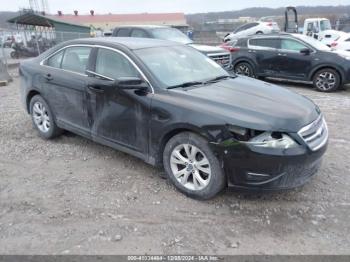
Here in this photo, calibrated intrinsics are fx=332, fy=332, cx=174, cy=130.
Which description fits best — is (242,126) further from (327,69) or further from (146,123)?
(327,69)

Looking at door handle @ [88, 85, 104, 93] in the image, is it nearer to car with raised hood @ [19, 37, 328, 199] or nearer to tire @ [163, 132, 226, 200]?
car with raised hood @ [19, 37, 328, 199]

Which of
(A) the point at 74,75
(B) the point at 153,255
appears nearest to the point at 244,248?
(B) the point at 153,255

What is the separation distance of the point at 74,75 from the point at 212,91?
2.01m

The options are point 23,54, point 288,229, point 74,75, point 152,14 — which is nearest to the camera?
point 288,229

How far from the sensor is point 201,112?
334cm

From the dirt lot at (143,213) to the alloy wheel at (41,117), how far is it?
74 cm

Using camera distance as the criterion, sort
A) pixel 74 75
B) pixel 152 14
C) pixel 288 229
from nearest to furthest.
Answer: pixel 288 229
pixel 74 75
pixel 152 14

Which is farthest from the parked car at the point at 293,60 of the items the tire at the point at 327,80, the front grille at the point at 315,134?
the front grille at the point at 315,134

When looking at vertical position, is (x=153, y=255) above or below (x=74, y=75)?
below

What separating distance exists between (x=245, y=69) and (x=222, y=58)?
1.39 meters

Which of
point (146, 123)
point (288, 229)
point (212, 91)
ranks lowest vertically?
point (288, 229)

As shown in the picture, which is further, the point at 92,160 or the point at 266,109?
the point at 92,160

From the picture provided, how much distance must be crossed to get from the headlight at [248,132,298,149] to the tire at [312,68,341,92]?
6869 mm

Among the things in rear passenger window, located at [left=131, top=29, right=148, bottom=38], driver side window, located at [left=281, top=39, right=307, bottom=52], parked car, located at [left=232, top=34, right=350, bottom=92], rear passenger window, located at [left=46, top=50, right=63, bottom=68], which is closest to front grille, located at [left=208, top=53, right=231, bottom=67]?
parked car, located at [left=232, top=34, right=350, bottom=92]
